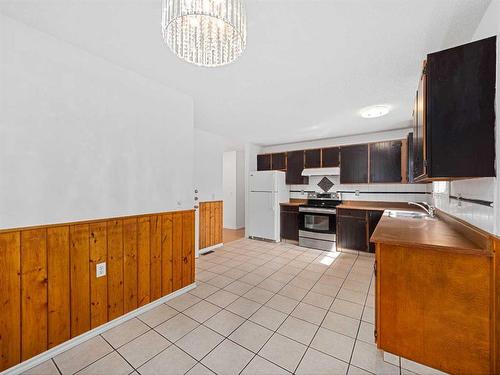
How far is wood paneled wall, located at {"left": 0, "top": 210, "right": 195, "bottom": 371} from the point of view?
4.87 ft

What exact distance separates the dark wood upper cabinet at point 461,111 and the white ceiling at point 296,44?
366mm

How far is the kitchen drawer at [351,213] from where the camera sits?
13.0 ft

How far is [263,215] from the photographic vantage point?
5.04 meters

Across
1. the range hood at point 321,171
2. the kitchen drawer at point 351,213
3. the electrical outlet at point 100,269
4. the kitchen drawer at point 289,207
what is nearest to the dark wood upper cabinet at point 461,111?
the electrical outlet at point 100,269

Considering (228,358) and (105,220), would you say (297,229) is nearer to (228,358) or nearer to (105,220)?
(228,358)

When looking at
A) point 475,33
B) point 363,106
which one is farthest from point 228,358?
point 363,106

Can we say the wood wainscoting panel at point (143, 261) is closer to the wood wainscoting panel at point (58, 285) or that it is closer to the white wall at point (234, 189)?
the wood wainscoting panel at point (58, 285)

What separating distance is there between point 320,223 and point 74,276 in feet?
12.8

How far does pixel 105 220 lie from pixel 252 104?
222 centimetres

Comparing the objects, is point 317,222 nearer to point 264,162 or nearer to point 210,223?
point 264,162

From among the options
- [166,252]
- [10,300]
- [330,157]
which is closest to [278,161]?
[330,157]

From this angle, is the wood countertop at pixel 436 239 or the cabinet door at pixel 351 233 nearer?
the wood countertop at pixel 436 239

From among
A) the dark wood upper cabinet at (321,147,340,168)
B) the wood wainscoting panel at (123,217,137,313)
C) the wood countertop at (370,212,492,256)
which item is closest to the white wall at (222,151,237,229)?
the dark wood upper cabinet at (321,147,340,168)

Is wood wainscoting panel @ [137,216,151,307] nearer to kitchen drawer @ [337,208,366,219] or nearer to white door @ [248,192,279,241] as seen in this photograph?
white door @ [248,192,279,241]
